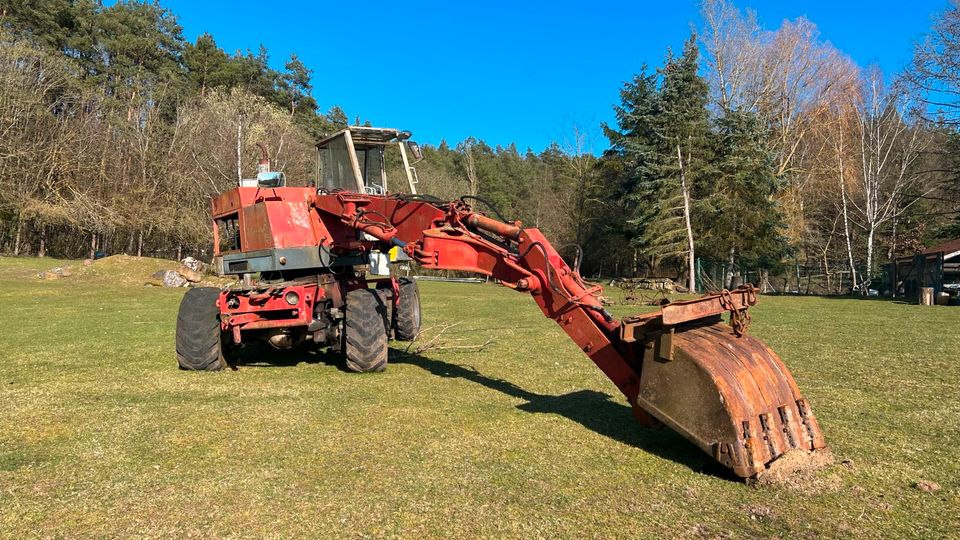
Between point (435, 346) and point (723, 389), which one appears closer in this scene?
point (723, 389)

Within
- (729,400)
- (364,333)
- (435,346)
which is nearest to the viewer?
(729,400)

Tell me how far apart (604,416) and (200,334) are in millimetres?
5251

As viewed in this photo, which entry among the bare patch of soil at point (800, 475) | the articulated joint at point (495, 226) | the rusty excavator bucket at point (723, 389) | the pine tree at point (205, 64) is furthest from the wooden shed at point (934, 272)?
the pine tree at point (205, 64)

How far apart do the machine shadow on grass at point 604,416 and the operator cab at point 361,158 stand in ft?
9.03

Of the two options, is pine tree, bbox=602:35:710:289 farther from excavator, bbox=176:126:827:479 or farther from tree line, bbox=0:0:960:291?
excavator, bbox=176:126:827:479

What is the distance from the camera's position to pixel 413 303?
11000 millimetres

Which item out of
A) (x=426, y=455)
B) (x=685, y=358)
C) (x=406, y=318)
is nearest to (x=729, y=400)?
(x=685, y=358)

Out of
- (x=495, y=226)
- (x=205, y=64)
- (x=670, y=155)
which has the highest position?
(x=205, y=64)

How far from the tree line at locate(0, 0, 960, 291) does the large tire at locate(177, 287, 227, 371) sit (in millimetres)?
25351

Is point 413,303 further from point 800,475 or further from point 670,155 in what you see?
point 670,155

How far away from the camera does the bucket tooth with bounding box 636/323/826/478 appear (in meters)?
4.16

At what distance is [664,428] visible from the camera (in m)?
5.34

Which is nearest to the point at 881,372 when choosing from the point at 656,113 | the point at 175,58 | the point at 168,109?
the point at 656,113

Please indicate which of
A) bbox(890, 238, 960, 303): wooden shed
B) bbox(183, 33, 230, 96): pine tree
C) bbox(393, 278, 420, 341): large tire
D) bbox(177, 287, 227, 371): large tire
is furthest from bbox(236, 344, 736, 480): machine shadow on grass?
bbox(183, 33, 230, 96): pine tree
